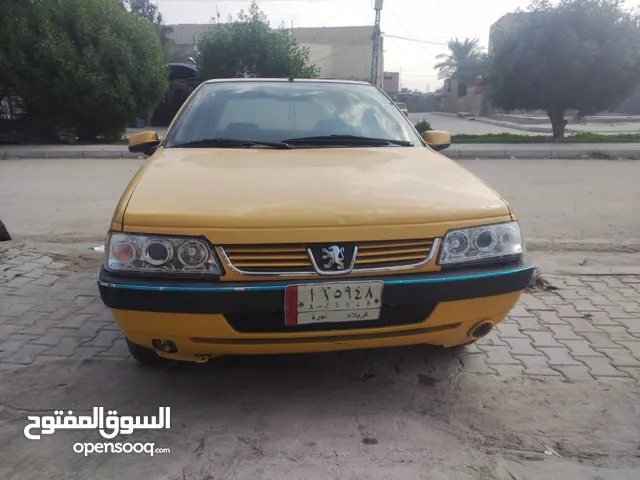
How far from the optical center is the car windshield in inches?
139

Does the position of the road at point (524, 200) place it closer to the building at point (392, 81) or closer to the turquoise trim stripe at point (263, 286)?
the turquoise trim stripe at point (263, 286)

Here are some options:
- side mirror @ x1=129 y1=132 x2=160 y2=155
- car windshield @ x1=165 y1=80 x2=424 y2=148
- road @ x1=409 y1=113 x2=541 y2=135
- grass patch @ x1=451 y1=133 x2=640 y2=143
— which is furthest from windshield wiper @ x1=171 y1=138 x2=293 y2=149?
road @ x1=409 y1=113 x2=541 y2=135

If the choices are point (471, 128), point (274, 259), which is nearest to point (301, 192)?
point (274, 259)

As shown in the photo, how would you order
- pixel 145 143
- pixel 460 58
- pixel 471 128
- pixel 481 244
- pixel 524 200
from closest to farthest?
pixel 481 244 → pixel 145 143 → pixel 524 200 → pixel 471 128 → pixel 460 58

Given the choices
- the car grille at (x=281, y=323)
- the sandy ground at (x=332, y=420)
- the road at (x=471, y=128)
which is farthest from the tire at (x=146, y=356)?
the road at (x=471, y=128)

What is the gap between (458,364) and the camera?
10.1ft

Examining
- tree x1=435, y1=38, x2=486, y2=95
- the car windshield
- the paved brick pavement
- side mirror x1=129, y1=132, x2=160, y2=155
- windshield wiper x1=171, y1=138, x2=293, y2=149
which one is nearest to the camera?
the paved brick pavement

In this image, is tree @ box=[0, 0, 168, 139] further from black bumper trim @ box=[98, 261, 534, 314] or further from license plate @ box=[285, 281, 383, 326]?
license plate @ box=[285, 281, 383, 326]

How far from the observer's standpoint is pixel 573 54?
1417cm

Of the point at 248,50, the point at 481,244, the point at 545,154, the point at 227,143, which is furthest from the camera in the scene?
the point at 248,50

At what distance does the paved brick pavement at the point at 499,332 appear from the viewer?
307 centimetres

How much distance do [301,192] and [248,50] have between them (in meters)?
19.8

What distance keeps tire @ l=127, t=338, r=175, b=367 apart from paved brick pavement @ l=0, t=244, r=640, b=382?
0.27m

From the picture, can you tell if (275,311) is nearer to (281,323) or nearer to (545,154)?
(281,323)
